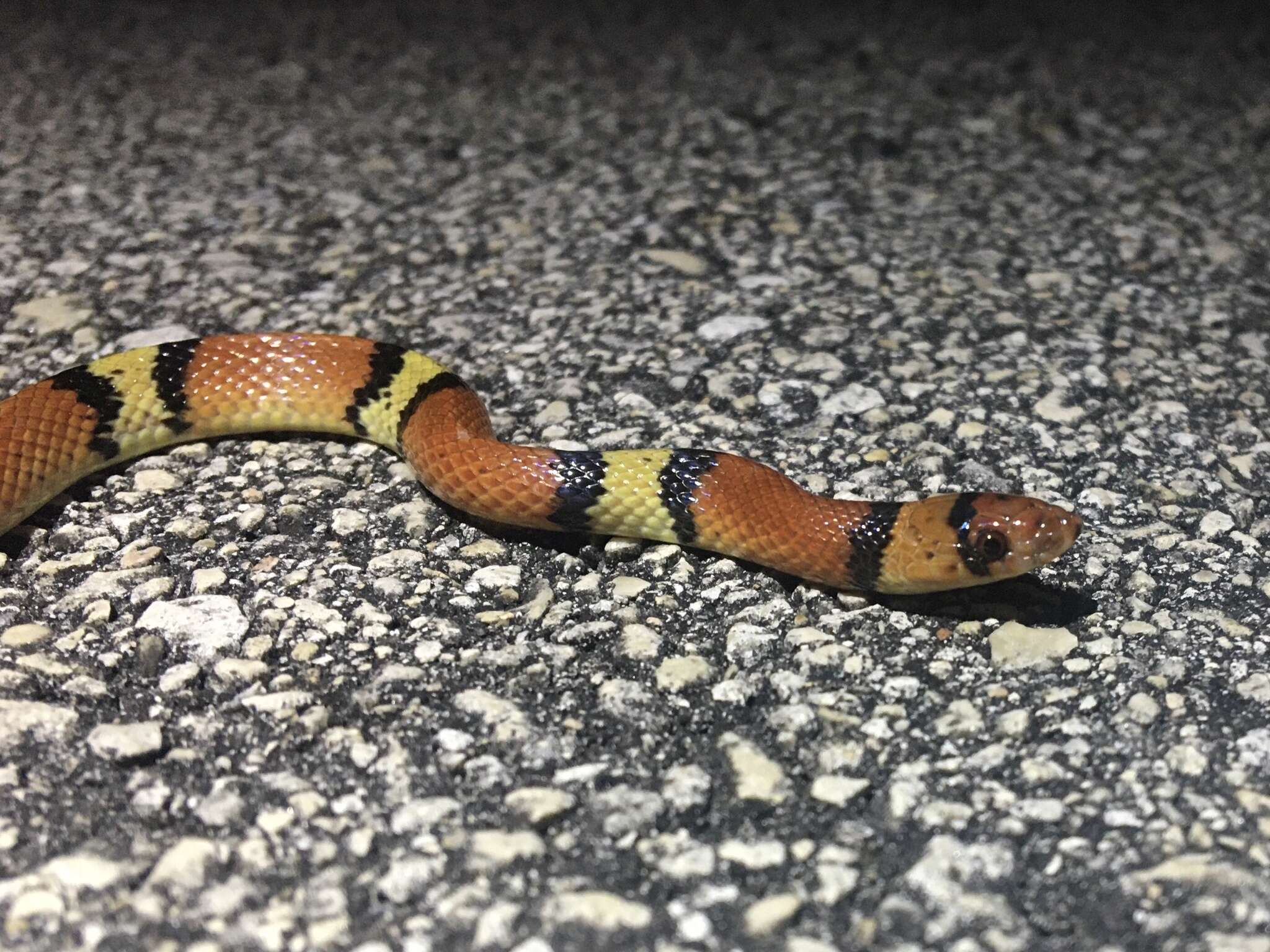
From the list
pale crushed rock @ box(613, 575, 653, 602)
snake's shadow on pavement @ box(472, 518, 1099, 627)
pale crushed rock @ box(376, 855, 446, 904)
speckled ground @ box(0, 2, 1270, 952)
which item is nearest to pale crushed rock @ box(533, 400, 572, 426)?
speckled ground @ box(0, 2, 1270, 952)

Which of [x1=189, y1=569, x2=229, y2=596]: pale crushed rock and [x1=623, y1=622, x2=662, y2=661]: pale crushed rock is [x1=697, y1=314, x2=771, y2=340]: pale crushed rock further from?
[x1=189, y1=569, x2=229, y2=596]: pale crushed rock

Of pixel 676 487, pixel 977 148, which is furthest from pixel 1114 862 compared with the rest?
pixel 977 148

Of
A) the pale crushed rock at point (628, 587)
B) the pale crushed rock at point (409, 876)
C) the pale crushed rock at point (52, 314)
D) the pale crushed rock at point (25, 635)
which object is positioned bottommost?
the pale crushed rock at point (409, 876)

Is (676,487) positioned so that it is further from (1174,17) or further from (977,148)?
(1174,17)

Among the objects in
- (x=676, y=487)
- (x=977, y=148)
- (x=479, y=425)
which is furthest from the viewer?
(x=977, y=148)

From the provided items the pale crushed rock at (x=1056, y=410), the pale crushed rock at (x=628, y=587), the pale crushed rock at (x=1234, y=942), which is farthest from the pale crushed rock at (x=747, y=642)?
the pale crushed rock at (x=1056, y=410)

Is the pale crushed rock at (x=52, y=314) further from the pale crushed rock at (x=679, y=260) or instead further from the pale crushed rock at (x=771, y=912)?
the pale crushed rock at (x=771, y=912)

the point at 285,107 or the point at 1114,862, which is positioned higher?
the point at 285,107
